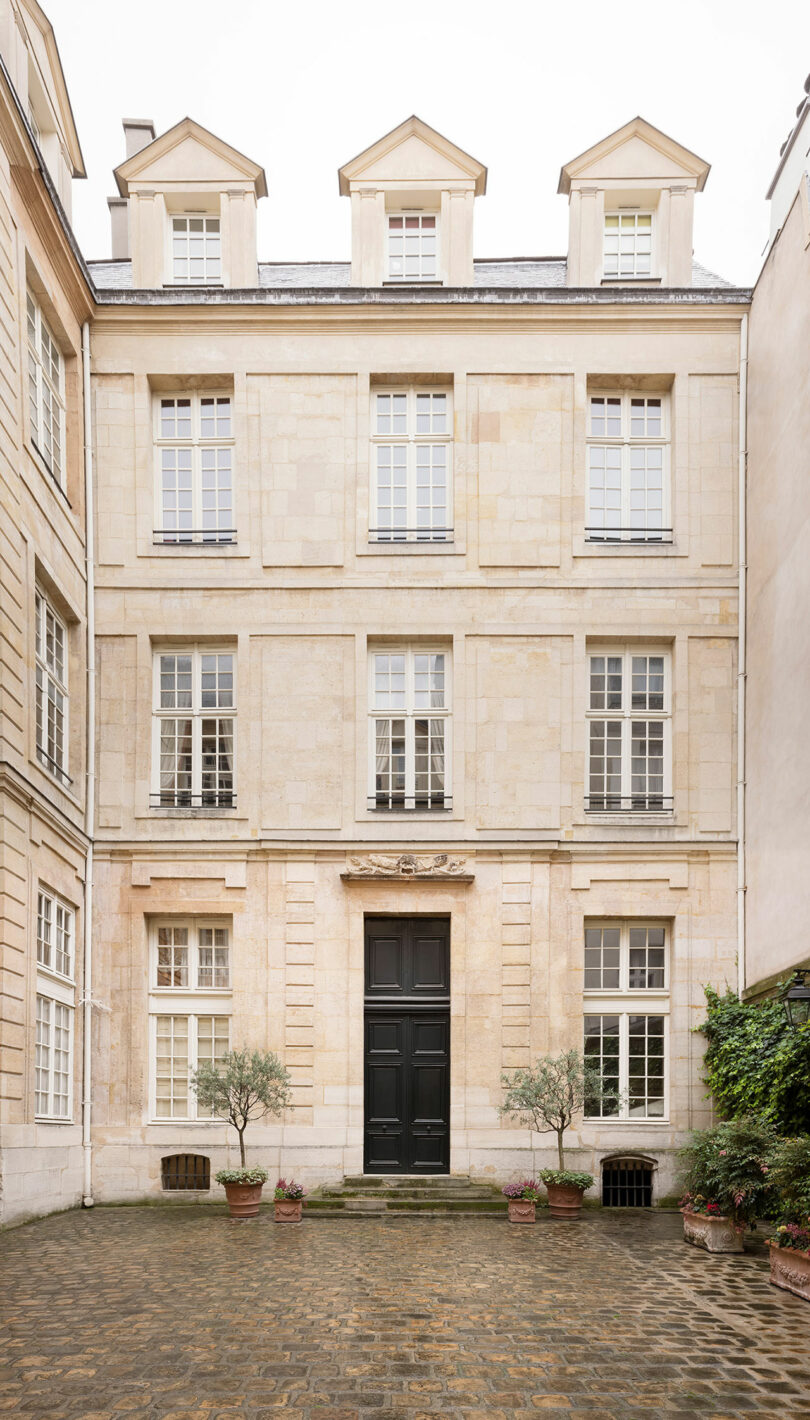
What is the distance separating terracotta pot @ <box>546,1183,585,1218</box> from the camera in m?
14.1

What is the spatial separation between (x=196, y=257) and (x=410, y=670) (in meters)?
6.59

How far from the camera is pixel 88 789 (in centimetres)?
1616

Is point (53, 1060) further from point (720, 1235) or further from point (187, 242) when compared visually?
point (187, 242)

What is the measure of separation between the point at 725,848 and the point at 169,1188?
821 cm

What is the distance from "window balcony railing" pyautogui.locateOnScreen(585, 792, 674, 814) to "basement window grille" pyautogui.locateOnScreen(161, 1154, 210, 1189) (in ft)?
21.8

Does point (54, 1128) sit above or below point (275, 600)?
below

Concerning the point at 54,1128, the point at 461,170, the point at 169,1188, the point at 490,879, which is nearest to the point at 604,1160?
the point at 490,879

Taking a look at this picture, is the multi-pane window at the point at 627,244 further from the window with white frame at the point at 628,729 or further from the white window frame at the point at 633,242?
the window with white frame at the point at 628,729

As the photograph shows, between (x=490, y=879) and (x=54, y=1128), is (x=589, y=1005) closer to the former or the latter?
(x=490, y=879)

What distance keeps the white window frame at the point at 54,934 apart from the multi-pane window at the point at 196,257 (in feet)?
28.7

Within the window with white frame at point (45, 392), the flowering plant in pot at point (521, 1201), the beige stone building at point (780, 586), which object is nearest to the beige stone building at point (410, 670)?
the window with white frame at point (45, 392)

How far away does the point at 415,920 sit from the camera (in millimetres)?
16297

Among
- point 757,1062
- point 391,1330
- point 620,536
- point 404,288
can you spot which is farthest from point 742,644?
point 391,1330

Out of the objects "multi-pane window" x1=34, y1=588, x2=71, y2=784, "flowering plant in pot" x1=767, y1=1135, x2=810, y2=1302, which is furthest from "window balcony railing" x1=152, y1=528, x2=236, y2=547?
"flowering plant in pot" x1=767, y1=1135, x2=810, y2=1302
